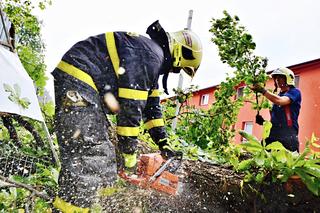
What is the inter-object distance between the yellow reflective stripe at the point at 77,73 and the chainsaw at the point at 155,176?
2.18 feet

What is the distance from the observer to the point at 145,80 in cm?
234

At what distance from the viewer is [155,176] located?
2.49 meters

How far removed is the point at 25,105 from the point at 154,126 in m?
1.14

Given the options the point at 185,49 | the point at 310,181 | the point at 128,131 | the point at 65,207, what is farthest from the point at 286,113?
the point at 65,207

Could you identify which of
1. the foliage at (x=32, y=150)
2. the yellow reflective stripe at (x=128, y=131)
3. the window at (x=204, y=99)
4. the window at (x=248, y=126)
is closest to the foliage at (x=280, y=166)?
the yellow reflective stripe at (x=128, y=131)

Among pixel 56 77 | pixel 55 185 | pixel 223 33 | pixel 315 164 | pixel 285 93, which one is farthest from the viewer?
pixel 285 93

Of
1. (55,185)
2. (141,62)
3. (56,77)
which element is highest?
(141,62)

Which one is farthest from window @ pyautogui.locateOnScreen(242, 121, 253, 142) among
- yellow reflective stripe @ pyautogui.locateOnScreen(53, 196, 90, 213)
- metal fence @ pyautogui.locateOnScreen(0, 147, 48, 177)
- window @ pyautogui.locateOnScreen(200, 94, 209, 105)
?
yellow reflective stripe @ pyautogui.locateOnScreen(53, 196, 90, 213)

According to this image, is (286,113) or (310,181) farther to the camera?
(286,113)

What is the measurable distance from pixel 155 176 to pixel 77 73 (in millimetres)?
903

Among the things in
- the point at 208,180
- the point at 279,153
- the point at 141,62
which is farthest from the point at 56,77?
the point at 279,153

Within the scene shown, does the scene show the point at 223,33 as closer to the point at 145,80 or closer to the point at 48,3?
the point at 145,80

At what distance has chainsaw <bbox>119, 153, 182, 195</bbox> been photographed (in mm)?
2471

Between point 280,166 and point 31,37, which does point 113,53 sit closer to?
point 280,166
